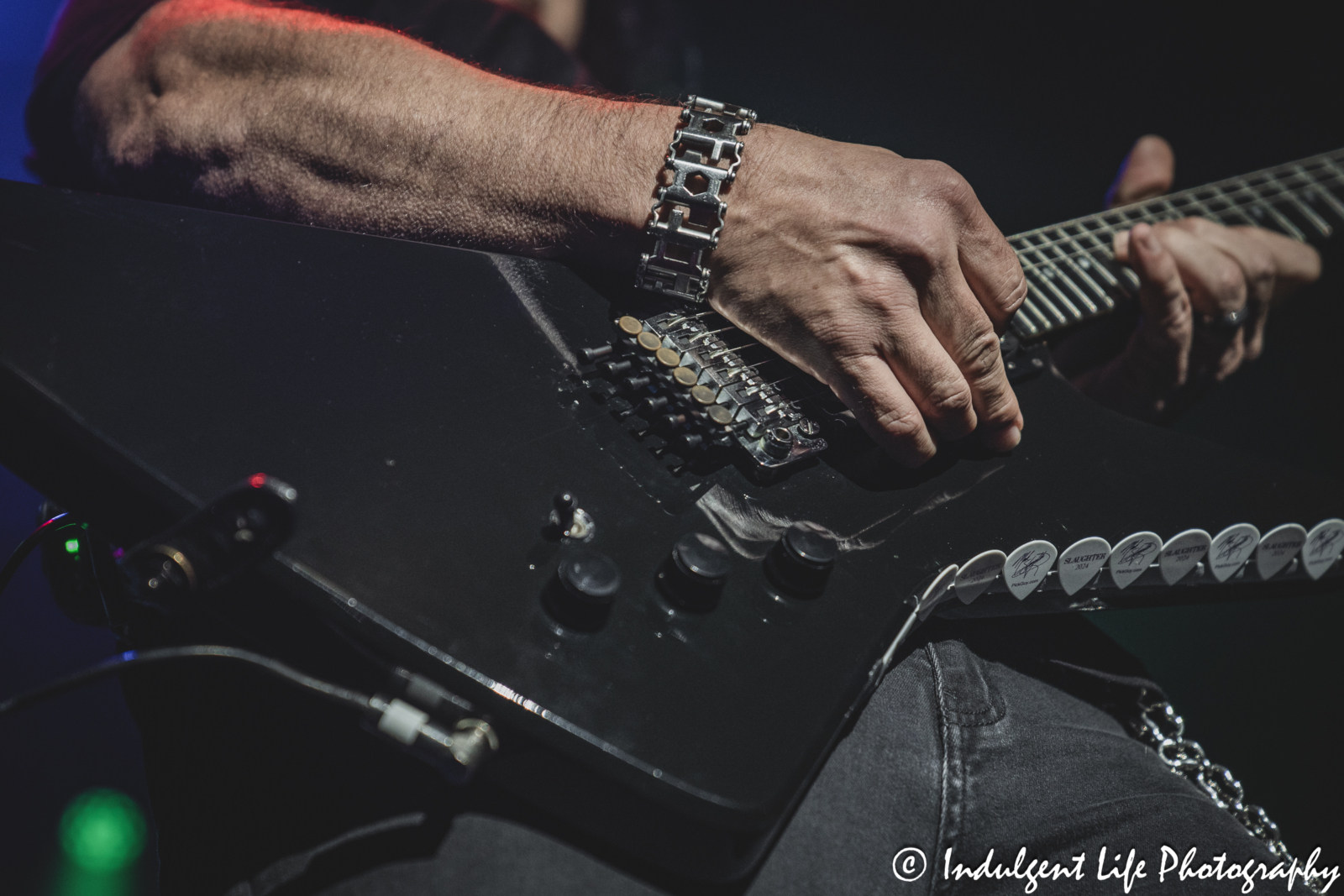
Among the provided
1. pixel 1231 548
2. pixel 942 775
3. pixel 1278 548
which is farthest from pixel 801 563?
pixel 1278 548

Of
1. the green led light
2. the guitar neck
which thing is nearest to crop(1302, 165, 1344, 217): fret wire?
the guitar neck

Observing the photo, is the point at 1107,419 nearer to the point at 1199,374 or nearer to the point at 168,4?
the point at 1199,374

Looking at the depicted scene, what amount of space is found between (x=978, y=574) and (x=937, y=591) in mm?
74

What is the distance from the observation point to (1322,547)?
1.15 meters

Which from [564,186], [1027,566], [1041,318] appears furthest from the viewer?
[1041,318]

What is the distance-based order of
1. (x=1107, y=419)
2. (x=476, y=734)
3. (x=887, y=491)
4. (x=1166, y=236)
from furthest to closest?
(x=1166, y=236) → (x=1107, y=419) → (x=887, y=491) → (x=476, y=734)

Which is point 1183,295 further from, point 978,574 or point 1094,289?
point 978,574

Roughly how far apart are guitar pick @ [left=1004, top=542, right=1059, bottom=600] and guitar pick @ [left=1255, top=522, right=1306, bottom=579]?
449 mm

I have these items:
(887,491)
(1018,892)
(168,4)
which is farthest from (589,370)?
(168,4)

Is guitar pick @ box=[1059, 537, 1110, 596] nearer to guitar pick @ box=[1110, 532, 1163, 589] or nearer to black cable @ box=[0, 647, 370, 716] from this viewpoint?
guitar pick @ box=[1110, 532, 1163, 589]

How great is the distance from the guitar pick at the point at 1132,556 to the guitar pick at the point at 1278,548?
248mm

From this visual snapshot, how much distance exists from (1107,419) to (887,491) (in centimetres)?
49

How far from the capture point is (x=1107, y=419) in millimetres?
1130

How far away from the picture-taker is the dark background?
1.97m
